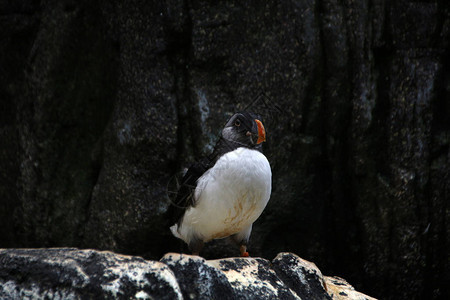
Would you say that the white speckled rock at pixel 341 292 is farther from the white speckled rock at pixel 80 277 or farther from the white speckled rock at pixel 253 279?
the white speckled rock at pixel 80 277

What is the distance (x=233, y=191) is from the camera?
3289 millimetres

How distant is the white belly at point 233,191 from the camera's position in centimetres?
328

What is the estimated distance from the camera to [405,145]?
443 cm

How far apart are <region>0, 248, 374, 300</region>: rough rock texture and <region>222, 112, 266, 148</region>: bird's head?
3.02ft

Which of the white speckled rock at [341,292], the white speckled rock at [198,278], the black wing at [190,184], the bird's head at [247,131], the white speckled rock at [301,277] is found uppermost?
the bird's head at [247,131]

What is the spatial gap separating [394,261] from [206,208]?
2.06m

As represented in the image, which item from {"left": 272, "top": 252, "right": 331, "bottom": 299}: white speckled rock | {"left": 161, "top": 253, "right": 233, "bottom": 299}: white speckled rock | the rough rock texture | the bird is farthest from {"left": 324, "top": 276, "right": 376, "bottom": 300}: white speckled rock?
{"left": 161, "top": 253, "right": 233, "bottom": 299}: white speckled rock

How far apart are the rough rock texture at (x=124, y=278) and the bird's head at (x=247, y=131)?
92cm

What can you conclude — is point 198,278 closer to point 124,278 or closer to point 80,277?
point 124,278

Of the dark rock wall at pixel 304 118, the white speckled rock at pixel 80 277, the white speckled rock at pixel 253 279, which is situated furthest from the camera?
the dark rock wall at pixel 304 118

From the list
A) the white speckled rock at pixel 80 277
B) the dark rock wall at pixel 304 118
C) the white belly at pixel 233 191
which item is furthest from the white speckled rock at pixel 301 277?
the dark rock wall at pixel 304 118

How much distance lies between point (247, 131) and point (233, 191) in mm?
428

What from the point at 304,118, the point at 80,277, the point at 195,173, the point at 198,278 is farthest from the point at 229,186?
the point at 304,118

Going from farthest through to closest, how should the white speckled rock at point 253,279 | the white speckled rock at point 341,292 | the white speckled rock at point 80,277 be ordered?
the white speckled rock at point 341,292
the white speckled rock at point 253,279
the white speckled rock at point 80,277
